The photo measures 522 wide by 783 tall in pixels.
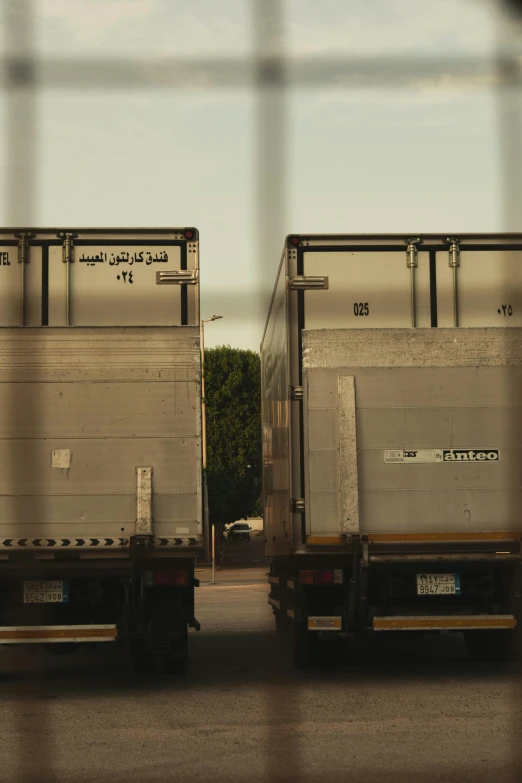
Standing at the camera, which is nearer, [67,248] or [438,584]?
[438,584]

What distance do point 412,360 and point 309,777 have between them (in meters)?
4.12

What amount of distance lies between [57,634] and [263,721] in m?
2.02

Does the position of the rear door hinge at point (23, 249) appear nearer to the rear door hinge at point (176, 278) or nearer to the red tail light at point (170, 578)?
the rear door hinge at point (176, 278)

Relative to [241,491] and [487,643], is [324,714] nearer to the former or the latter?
[487,643]

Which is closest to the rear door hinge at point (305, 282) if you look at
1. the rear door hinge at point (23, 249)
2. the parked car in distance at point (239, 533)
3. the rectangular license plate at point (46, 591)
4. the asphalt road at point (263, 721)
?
the rear door hinge at point (23, 249)

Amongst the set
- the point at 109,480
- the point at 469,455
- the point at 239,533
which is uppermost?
the point at 469,455

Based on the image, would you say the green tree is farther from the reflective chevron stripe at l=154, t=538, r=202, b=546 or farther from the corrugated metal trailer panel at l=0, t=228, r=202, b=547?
the reflective chevron stripe at l=154, t=538, r=202, b=546

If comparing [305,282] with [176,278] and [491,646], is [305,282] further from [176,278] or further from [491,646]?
[491,646]

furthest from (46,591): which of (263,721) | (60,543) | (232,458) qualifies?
(232,458)

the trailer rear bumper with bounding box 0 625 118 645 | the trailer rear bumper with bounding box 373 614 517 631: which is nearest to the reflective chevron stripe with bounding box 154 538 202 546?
the trailer rear bumper with bounding box 0 625 118 645

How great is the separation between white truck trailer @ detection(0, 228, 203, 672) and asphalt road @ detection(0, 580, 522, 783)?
0.61 meters

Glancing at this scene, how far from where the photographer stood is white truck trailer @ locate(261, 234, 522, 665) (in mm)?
9250

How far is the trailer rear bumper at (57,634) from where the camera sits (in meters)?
9.00

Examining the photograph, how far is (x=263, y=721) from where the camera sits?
25.7 feet
